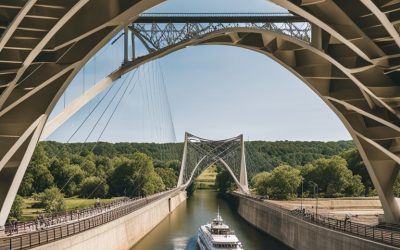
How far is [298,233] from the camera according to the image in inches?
1879

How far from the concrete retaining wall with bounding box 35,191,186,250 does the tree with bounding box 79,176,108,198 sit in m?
19.2

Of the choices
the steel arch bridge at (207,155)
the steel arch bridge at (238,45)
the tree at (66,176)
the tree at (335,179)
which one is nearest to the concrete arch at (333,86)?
the steel arch bridge at (238,45)

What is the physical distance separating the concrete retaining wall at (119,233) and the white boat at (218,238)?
306 inches

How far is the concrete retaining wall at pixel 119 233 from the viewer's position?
32250mm

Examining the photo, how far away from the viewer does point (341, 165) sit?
8500 cm

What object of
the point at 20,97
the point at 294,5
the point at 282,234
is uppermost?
the point at 294,5

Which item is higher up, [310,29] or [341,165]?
[310,29]

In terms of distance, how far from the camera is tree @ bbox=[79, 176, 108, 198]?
9538cm

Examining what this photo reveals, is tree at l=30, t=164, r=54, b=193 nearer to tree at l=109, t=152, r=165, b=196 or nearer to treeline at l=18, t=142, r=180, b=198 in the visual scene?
treeline at l=18, t=142, r=180, b=198

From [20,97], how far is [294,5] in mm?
15912

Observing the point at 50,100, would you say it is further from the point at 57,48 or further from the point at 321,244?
the point at 321,244

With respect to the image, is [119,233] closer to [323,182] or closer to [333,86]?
[333,86]

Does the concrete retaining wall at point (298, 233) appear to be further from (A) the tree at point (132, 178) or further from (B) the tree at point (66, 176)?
(B) the tree at point (66, 176)

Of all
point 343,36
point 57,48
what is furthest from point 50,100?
point 343,36
